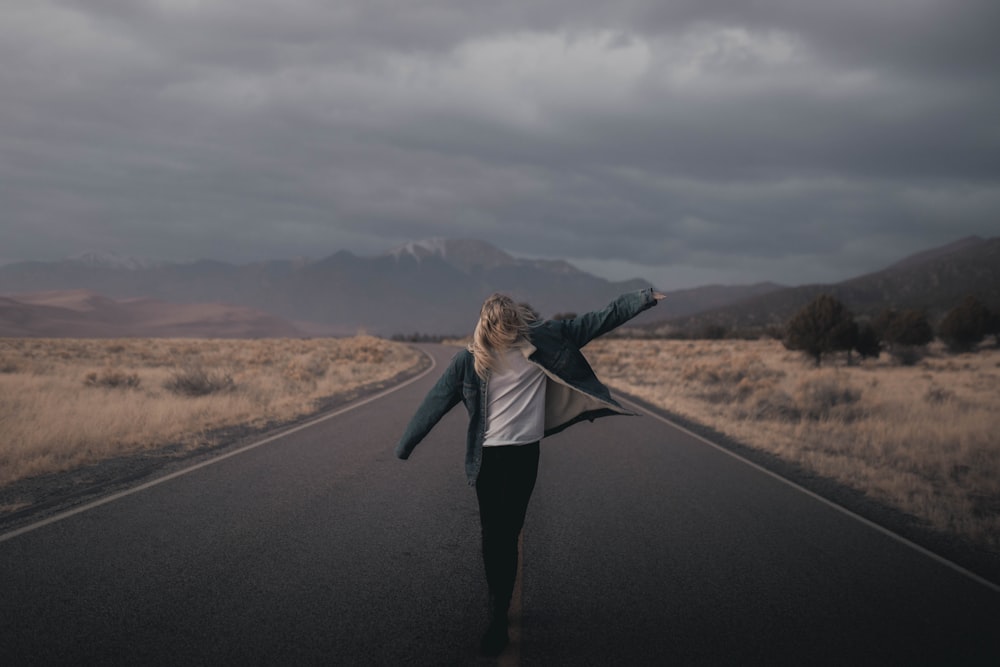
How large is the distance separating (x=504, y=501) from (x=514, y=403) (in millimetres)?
597

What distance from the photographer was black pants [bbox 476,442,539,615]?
3.94m

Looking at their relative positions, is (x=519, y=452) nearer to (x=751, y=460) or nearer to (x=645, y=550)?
(x=645, y=550)

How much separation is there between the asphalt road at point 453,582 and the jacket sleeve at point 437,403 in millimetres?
1107

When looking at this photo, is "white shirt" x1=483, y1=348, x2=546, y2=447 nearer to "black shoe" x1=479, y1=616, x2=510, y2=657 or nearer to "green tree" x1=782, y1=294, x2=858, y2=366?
"black shoe" x1=479, y1=616, x2=510, y2=657

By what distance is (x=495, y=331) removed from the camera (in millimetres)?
3902

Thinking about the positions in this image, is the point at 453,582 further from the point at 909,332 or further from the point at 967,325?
the point at 967,325

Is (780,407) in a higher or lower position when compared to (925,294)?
lower

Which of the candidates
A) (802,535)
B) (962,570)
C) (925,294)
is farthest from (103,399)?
(925,294)

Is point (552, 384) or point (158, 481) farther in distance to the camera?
point (158, 481)

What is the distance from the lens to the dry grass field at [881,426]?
8.38 m

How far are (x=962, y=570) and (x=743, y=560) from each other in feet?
5.99

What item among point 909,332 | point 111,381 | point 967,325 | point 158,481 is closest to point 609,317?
point 158,481

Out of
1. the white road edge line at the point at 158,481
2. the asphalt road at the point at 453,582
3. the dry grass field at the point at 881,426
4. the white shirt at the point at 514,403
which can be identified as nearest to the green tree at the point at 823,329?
the dry grass field at the point at 881,426

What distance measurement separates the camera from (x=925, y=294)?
110 metres
